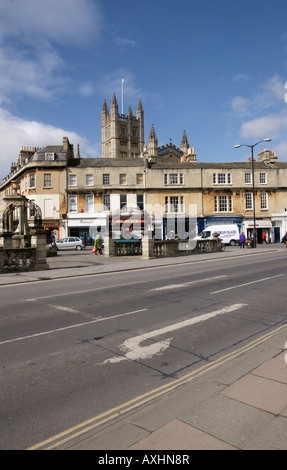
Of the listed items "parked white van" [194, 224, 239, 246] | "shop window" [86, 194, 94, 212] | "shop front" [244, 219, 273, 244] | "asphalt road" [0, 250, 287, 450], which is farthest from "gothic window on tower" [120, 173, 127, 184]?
"asphalt road" [0, 250, 287, 450]

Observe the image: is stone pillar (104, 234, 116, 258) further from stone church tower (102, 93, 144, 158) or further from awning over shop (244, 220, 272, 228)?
stone church tower (102, 93, 144, 158)

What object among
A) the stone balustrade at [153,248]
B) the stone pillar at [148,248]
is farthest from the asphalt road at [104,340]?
the stone balustrade at [153,248]

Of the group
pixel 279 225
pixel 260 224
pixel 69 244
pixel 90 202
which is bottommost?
pixel 69 244

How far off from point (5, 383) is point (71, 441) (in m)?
1.71

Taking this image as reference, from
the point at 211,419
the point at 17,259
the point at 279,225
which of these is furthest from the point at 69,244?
the point at 211,419

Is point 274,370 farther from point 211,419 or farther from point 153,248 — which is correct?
point 153,248

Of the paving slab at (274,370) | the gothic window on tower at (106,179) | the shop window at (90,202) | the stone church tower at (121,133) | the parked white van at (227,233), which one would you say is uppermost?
the stone church tower at (121,133)

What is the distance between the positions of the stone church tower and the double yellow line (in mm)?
98222

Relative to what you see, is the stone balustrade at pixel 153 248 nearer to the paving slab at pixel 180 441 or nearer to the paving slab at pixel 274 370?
the paving slab at pixel 274 370

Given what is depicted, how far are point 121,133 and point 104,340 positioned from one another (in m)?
104
